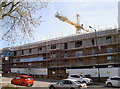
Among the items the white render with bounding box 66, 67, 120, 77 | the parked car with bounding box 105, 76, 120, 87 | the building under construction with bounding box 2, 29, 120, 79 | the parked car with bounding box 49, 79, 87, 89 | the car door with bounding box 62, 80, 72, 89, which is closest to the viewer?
the parked car with bounding box 49, 79, 87, 89

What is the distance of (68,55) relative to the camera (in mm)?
45438

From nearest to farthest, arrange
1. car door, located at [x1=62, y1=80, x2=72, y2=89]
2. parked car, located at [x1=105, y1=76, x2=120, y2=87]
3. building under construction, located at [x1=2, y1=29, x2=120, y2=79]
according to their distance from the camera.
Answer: car door, located at [x1=62, y1=80, x2=72, y2=89]
parked car, located at [x1=105, y1=76, x2=120, y2=87]
building under construction, located at [x1=2, y1=29, x2=120, y2=79]

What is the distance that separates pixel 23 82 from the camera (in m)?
25.2

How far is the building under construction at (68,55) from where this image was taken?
3809 centimetres

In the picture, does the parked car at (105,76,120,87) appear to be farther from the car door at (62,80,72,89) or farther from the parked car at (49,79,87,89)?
the car door at (62,80,72,89)

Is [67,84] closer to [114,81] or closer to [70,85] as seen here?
[70,85]

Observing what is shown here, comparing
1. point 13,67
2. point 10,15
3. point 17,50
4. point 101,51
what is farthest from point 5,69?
point 10,15

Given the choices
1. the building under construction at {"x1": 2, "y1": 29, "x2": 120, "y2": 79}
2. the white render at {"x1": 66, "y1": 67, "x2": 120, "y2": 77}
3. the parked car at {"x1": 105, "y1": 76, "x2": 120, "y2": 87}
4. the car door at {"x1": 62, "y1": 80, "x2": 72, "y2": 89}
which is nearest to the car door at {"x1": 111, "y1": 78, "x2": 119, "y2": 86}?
the parked car at {"x1": 105, "y1": 76, "x2": 120, "y2": 87}

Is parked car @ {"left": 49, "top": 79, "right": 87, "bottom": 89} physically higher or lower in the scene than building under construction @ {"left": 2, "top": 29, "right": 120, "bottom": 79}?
lower

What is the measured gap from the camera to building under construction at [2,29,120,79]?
3809 cm

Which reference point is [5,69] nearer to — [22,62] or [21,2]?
[22,62]

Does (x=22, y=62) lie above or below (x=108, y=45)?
below

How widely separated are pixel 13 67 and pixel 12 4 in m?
51.3

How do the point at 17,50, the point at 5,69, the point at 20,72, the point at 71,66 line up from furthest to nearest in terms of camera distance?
the point at 5,69 < the point at 17,50 < the point at 20,72 < the point at 71,66
